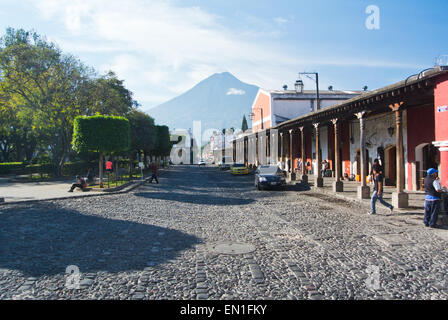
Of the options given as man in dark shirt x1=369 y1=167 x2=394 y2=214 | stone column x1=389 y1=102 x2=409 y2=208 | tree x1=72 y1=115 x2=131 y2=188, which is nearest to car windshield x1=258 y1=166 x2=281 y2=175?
tree x1=72 y1=115 x2=131 y2=188

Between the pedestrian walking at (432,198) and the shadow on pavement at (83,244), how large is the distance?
19.2 feet

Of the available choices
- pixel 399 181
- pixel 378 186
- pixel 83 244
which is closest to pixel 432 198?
pixel 378 186

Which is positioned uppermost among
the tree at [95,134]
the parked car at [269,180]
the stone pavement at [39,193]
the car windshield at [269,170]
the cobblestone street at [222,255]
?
the tree at [95,134]

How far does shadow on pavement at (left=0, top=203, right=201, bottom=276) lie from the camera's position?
18.5 ft

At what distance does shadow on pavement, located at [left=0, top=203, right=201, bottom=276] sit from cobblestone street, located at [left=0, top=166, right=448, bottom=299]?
0.07ft

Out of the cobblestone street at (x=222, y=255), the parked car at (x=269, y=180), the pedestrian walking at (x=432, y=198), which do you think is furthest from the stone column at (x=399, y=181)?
the parked car at (x=269, y=180)

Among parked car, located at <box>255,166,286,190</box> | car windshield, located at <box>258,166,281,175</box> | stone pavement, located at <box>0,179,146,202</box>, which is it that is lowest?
stone pavement, located at <box>0,179,146,202</box>

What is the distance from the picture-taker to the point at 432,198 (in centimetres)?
848

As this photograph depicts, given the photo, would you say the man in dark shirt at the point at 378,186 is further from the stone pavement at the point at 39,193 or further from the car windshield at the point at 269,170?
the stone pavement at the point at 39,193

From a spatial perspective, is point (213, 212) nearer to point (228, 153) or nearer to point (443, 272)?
point (443, 272)

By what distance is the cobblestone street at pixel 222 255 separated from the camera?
450 cm

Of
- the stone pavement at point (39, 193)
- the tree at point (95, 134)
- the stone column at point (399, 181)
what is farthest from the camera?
the tree at point (95, 134)

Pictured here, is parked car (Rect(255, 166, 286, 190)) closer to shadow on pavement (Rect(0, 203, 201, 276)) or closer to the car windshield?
the car windshield

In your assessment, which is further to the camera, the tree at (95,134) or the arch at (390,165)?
the arch at (390,165)
